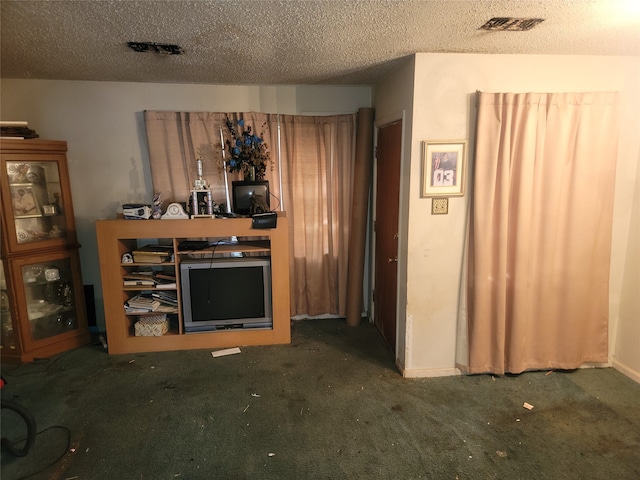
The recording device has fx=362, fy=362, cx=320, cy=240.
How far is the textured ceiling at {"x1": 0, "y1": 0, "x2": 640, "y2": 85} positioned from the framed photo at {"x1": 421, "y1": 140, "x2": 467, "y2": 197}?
0.64 meters

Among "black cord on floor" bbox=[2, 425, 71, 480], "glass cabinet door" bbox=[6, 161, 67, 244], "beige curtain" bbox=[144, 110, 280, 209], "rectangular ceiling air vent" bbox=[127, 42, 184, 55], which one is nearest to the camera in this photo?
"black cord on floor" bbox=[2, 425, 71, 480]

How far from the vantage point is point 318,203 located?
12.1 ft

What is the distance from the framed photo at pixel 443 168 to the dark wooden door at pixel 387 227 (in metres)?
0.32

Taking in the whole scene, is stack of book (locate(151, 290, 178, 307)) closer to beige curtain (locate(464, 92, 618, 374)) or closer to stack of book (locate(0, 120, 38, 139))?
stack of book (locate(0, 120, 38, 139))

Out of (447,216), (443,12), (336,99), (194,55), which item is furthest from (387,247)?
(194,55)

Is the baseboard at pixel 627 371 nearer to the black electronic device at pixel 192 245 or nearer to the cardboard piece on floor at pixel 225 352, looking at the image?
the cardboard piece on floor at pixel 225 352

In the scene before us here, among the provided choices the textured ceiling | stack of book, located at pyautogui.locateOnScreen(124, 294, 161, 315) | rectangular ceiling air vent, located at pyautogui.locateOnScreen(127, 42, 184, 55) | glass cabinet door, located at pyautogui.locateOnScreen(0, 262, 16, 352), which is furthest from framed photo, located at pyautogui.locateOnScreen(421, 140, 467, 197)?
glass cabinet door, located at pyautogui.locateOnScreen(0, 262, 16, 352)

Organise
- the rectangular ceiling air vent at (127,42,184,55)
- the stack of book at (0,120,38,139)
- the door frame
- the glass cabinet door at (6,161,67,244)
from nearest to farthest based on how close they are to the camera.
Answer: the rectangular ceiling air vent at (127,42,184,55) → the door frame → the stack of book at (0,120,38,139) → the glass cabinet door at (6,161,67,244)

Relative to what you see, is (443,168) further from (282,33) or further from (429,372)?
(429,372)

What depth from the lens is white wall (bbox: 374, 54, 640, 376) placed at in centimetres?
255

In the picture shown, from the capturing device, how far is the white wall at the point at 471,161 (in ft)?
8.37

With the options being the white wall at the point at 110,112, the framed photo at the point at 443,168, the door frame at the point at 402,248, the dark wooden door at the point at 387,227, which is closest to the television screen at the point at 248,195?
the white wall at the point at 110,112

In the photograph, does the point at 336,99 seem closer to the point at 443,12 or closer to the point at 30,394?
the point at 443,12

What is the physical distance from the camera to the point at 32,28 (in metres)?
2.04
